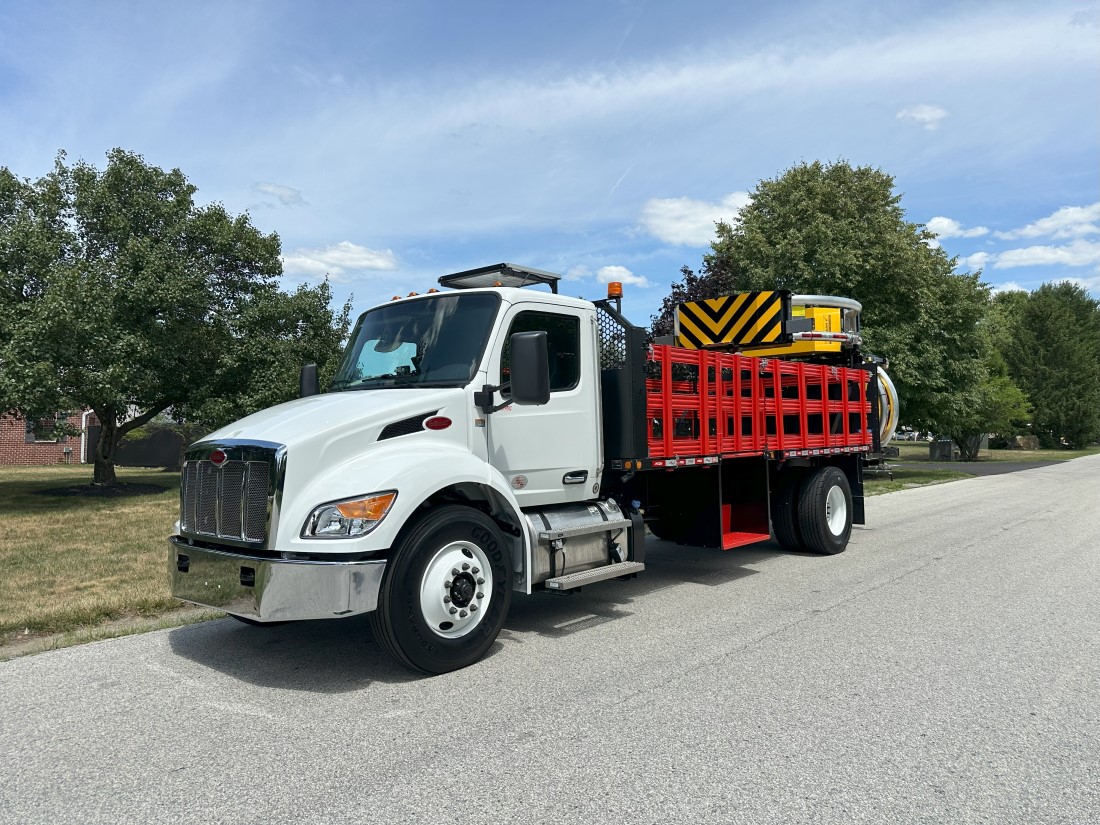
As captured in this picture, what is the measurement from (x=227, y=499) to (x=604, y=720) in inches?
101

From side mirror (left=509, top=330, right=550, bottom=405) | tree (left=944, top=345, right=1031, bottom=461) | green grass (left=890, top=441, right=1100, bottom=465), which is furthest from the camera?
green grass (left=890, top=441, right=1100, bottom=465)

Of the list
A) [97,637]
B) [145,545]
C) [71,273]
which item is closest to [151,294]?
[71,273]

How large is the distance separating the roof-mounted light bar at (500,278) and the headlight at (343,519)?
94.5 inches

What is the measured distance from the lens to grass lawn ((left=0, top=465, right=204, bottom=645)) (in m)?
6.50

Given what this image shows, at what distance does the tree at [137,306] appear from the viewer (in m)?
14.5

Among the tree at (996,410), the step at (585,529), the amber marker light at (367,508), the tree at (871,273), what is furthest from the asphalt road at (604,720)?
the tree at (996,410)

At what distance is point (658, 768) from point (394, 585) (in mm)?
1851

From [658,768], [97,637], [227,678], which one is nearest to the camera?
[658,768]

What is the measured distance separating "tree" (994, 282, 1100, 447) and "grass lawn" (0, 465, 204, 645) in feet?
182

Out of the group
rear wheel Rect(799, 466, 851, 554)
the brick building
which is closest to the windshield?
rear wheel Rect(799, 466, 851, 554)

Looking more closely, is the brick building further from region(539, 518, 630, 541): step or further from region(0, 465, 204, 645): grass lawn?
region(539, 518, 630, 541): step

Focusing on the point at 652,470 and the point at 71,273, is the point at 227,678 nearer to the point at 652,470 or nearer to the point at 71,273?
the point at 652,470

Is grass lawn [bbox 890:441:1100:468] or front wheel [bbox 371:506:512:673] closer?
front wheel [bbox 371:506:512:673]

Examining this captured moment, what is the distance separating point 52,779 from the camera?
3.53m
